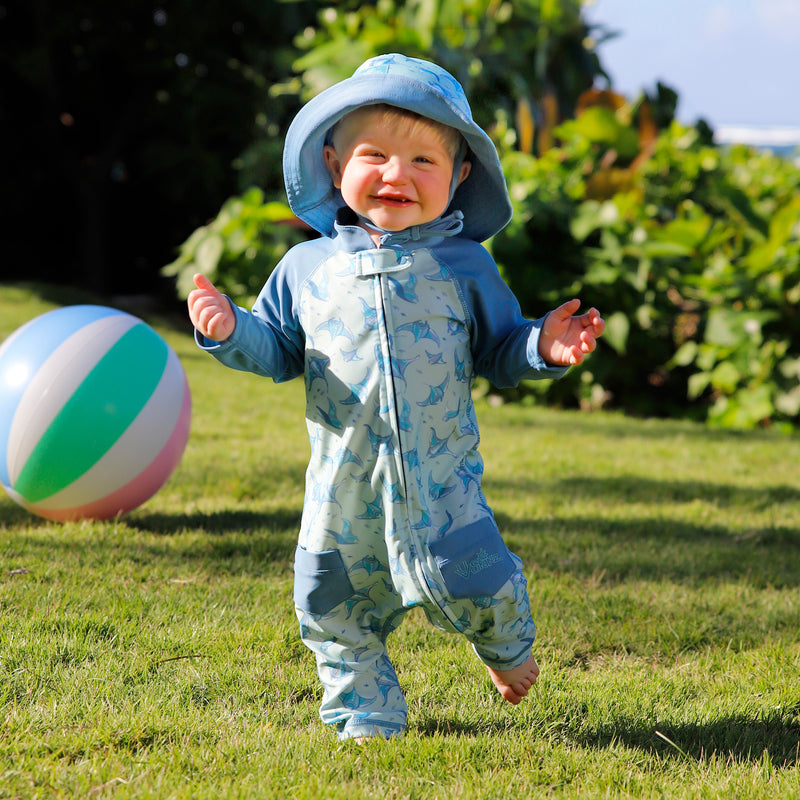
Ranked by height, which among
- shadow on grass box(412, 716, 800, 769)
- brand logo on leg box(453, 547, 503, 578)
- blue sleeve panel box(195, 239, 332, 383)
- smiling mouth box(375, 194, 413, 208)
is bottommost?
shadow on grass box(412, 716, 800, 769)

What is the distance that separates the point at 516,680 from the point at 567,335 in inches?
36.1

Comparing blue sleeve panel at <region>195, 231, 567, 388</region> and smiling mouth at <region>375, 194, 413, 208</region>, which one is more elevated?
smiling mouth at <region>375, 194, 413, 208</region>

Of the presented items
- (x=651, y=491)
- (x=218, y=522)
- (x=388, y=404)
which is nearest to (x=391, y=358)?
(x=388, y=404)

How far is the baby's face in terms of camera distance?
7.36 feet

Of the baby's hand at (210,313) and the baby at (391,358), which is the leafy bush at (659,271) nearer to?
the baby at (391,358)

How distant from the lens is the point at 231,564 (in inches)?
143

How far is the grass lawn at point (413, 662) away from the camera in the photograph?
7.28 feet

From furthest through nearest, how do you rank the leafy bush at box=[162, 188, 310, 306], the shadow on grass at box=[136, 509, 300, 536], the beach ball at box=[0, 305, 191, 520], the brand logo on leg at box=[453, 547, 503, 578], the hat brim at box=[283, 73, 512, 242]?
the leafy bush at box=[162, 188, 310, 306] → the shadow on grass at box=[136, 509, 300, 536] → the beach ball at box=[0, 305, 191, 520] → the brand logo on leg at box=[453, 547, 503, 578] → the hat brim at box=[283, 73, 512, 242]

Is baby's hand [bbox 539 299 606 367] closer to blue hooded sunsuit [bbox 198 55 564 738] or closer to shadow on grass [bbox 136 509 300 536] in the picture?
blue hooded sunsuit [bbox 198 55 564 738]

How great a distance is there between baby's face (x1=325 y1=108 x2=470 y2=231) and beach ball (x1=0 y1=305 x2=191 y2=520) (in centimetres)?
191

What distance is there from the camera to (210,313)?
222 cm

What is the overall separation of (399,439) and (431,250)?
492 mm

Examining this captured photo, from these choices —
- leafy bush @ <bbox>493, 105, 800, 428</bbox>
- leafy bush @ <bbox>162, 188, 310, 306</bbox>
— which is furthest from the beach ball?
leafy bush @ <bbox>162, 188, 310, 306</bbox>

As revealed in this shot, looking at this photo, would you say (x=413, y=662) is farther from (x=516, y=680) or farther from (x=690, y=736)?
(x=690, y=736)
